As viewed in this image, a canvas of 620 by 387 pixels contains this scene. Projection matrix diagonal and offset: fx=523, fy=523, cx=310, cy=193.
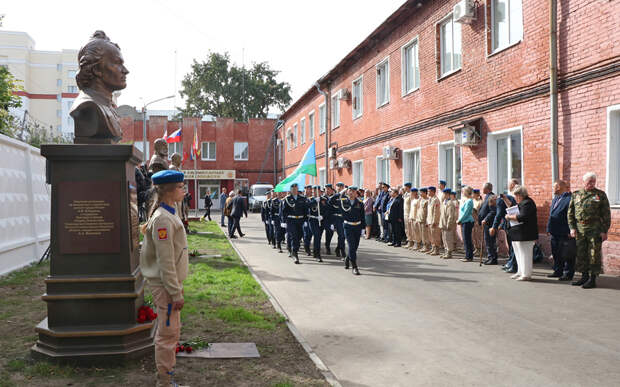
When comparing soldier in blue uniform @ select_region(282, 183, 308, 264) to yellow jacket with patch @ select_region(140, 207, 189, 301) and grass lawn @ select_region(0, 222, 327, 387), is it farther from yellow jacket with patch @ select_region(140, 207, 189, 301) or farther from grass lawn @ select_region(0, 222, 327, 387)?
yellow jacket with patch @ select_region(140, 207, 189, 301)

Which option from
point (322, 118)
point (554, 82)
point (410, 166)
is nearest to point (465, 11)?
point (554, 82)

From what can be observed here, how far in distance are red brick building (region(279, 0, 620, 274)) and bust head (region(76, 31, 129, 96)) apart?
28.3ft

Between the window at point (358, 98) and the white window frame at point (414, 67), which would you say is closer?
the white window frame at point (414, 67)

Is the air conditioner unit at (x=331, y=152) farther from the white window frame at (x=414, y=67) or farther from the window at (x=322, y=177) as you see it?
the white window frame at (x=414, y=67)

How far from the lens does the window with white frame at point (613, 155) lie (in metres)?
9.68

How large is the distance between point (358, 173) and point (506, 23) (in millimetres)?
12242

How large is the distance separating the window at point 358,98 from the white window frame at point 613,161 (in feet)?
46.1

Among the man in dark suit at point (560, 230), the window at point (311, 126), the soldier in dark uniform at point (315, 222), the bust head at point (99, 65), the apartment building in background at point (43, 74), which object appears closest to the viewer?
the bust head at point (99, 65)

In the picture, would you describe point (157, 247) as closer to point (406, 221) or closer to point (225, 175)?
point (406, 221)

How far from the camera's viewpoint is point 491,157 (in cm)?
1343

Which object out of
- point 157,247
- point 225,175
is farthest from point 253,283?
point 225,175

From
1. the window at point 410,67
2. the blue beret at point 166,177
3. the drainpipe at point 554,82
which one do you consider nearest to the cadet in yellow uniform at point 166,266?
the blue beret at point 166,177

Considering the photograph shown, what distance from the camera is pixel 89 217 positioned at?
4.98m

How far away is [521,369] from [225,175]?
4322 centimetres
